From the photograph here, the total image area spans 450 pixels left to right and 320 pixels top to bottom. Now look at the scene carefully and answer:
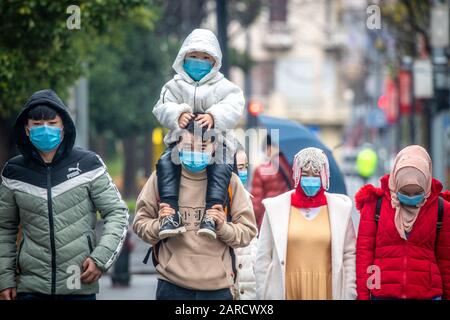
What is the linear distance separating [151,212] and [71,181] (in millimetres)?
517

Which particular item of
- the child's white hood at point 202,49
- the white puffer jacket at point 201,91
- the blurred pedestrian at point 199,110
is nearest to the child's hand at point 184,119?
the blurred pedestrian at point 199,110

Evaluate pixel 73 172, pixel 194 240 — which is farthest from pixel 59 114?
pixel 194 240

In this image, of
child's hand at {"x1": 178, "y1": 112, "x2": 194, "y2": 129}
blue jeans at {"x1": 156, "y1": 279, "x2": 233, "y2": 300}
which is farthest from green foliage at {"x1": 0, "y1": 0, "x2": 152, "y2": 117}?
blue jeans at {"x1": 156, "y1": 279, "x2": 233, "y2": 300}

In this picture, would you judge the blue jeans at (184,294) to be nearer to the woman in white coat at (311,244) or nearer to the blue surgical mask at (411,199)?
the woman in white coat at (311,244)

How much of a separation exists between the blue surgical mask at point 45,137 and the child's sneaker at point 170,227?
810 millimetres

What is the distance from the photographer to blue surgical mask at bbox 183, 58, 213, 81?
789 cm

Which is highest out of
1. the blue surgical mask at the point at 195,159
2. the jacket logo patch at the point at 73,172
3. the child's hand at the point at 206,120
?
the child's hand at the point at 206,120

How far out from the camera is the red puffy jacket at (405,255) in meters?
7.79

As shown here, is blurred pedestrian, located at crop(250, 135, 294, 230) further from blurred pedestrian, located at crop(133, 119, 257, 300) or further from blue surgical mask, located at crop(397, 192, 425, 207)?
blurred pedestrian, located at crop(133, 119, 257, 300)

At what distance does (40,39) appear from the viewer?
57.0 feet

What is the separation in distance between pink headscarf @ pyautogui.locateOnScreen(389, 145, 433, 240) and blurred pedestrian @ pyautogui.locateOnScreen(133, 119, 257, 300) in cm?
89

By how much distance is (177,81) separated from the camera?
7.92 meters
